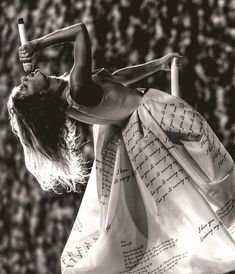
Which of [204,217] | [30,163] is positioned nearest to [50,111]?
[30,163]

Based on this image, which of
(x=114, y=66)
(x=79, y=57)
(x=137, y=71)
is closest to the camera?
(x=79, y=57)

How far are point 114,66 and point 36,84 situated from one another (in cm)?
58

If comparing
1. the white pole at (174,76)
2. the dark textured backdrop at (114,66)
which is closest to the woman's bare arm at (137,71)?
the white pole at (174,76)

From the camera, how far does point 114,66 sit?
5.09 feet

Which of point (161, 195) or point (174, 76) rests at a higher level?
point (174, 76)

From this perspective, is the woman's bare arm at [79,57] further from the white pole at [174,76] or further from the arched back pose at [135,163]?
the white pole at [174,76]

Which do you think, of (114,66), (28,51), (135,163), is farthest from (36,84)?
(114,66)

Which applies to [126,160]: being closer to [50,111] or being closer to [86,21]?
[50,111]

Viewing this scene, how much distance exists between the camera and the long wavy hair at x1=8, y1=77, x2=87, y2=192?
3.23ft

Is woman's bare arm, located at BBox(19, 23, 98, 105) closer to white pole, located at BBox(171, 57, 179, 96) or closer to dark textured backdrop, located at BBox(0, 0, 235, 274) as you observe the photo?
white pole, located at BBox(171, 57, 179, 96)

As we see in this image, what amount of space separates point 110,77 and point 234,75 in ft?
1.59

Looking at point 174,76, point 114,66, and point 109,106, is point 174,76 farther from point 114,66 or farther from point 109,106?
point 114,66

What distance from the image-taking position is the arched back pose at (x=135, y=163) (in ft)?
3.12

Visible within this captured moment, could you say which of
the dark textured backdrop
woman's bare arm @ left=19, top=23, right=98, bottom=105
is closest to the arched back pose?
woman's bare arm @ left=19, top=23, right=98, bottom=105
